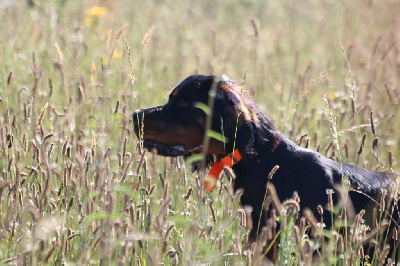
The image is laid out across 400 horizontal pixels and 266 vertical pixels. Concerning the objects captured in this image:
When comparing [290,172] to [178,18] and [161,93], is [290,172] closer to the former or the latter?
[161,93]

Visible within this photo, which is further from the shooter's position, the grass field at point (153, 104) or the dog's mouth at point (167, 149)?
the dog's mouth at point (167, 149)

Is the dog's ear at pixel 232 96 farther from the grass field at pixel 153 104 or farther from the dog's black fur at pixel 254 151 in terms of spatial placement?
the grass field at pixel 153 104

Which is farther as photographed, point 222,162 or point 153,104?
point 153,104

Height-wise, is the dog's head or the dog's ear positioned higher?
the dog's ear

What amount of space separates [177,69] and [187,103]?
2289mm

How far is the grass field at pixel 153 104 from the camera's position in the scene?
10.1 ft

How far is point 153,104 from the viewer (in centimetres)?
588

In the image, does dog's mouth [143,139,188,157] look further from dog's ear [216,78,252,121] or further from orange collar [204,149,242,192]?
dog's ear [216,78,252,121]

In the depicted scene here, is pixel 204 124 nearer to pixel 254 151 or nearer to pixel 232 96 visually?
pixel 232 96

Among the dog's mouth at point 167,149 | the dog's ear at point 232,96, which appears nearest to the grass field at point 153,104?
the dog's mouth at point 167,149

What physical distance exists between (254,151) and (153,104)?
Answer: 1968 mm

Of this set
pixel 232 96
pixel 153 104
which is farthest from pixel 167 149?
pixel 153 104

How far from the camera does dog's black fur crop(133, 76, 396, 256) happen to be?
4051mm

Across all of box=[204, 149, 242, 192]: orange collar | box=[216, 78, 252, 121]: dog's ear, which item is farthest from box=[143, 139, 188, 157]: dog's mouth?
box=[216, 78, 252, 121]: dog's ear
